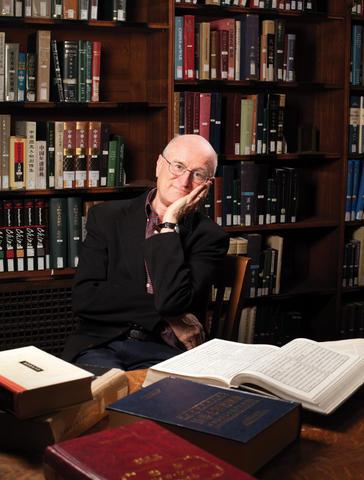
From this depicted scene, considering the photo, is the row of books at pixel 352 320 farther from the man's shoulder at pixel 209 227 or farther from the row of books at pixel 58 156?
the man's shoulder at pixel 209 227

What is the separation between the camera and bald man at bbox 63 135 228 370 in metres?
2.26

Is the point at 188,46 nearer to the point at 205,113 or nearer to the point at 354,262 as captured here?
the point at 205,113

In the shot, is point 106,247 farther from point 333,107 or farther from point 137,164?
point 333,107

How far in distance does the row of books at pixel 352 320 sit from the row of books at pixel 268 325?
228 mm

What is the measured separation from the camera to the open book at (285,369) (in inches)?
55.0

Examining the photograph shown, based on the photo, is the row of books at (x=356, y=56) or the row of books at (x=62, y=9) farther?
the row of books at (x=356, y=56)

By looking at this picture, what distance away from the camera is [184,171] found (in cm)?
244

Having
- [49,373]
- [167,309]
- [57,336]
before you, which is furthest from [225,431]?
[57,336]

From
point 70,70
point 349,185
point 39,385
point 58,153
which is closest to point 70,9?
point 70,70

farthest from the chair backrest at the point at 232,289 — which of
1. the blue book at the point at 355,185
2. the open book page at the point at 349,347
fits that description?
the blue book at the point at 355,185

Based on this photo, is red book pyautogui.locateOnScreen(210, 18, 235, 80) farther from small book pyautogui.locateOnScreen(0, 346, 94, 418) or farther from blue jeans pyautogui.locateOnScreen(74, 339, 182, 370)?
small book pyautogui.locateOnScreen(0, 346, 94, 418)

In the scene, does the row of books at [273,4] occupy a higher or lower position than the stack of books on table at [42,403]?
higher

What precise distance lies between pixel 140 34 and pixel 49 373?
104 inches

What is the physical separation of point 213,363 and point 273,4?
8.54 ft
